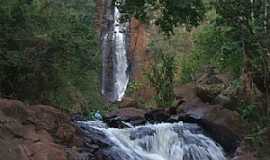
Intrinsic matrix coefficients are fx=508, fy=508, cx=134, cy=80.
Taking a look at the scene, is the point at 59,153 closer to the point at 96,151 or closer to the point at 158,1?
the point at 96,151

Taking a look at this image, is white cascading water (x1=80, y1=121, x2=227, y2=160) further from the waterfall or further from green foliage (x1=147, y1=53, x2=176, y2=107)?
the waterfall

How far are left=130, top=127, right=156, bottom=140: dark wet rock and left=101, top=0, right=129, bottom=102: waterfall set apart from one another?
1299 centimetres

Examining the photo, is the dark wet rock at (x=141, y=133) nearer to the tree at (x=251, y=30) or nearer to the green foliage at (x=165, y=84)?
the tree at (x=251, y=30)

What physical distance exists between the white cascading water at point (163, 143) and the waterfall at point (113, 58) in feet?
42.8

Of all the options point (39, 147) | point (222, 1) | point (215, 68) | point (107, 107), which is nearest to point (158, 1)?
point (222, 1)

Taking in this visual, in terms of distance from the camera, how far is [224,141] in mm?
10758

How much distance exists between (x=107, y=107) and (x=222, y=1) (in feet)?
27.4

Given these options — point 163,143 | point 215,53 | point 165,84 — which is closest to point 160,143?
point 163,143

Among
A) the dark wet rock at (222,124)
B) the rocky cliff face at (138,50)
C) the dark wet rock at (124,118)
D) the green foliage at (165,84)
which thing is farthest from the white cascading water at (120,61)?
the dark wet rock at (222,124)

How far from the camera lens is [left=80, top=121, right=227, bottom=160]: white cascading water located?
9.84 m

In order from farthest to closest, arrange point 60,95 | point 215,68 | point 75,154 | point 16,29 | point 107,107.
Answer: point 107,107 → point 215,68 → point 60,95 → point 16,29 → point 75,154

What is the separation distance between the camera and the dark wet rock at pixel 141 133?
10.4 metres

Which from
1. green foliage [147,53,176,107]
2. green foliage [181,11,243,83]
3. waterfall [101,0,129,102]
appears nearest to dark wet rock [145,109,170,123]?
green foliage [181,11,243,83]

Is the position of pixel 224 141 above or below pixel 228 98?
below
